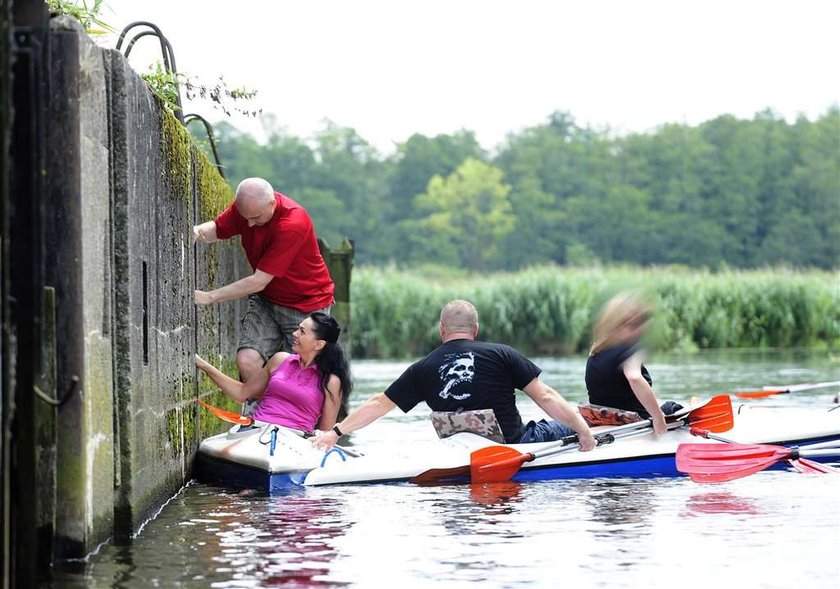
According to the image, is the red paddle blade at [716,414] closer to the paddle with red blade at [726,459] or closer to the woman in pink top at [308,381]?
the paddle with red blade at [726,459]

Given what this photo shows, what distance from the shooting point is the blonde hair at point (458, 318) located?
322 inches

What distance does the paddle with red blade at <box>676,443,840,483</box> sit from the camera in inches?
309

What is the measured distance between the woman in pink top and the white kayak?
240 millimetres

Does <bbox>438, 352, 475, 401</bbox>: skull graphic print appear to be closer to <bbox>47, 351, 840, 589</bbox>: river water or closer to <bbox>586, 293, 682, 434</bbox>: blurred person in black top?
<bbox>47, 351, 840, 589</bbox>: river water

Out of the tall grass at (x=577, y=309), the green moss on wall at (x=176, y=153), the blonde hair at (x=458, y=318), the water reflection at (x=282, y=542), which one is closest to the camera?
the water reflection at (x=282, y=542)

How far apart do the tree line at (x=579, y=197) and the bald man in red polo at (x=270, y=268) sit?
6224cm

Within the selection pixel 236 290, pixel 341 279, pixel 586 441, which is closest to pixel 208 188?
pixel 236 290

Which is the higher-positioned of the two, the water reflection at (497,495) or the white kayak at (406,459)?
the white kayak at (406,459)

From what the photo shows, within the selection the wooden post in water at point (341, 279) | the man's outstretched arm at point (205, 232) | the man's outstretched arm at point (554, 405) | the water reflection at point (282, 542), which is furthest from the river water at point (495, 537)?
the wooden post in water at point (341, 279)

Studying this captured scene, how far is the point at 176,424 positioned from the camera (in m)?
7.64

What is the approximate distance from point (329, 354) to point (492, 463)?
1.24m

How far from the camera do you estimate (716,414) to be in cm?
877

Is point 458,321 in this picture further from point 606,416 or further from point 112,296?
point 112,296

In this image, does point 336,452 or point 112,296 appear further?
point 336,452
